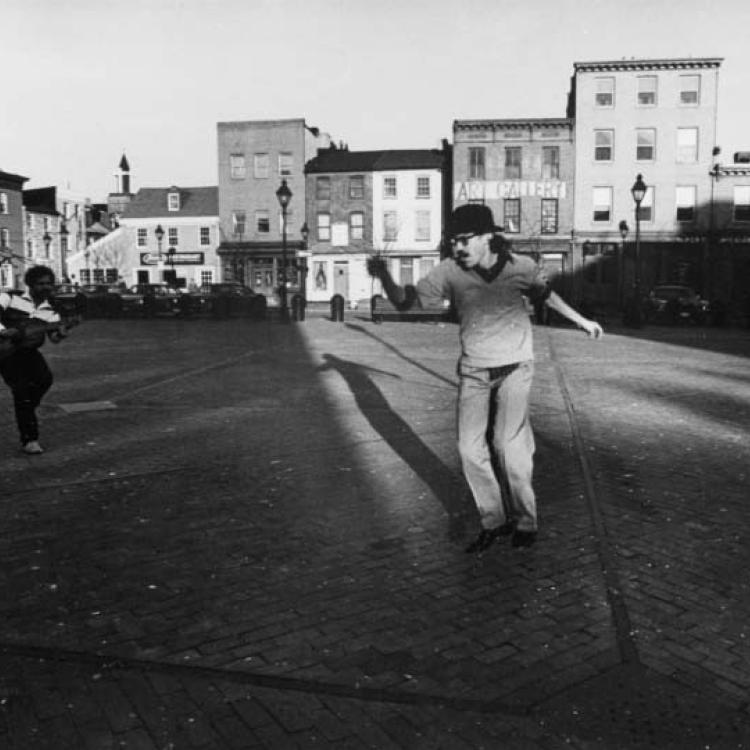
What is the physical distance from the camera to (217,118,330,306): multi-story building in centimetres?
5675

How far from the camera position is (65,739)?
110 inches

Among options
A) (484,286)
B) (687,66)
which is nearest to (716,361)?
(484,286)

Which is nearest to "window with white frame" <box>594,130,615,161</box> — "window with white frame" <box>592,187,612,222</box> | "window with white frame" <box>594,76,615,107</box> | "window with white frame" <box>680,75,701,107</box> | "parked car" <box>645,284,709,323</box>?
"window with white frame" <box>594,76,615,107</box>

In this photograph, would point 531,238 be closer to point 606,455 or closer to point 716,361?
point 716,361

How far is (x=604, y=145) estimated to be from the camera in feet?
162

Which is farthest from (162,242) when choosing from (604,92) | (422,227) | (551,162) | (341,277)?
(604,92)

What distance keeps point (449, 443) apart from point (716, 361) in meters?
10.3

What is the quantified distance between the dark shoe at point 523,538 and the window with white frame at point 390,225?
51020mm

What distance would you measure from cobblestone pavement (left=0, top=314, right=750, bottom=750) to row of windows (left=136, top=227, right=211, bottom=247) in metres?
54.4

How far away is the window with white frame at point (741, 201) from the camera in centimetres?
4828

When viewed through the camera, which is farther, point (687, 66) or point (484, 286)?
point (687, 66)

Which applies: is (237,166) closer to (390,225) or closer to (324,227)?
(324,227)

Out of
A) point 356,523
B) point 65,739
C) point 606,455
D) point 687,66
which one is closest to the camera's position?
point 65,739

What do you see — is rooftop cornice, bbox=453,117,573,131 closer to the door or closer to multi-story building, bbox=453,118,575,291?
multi-story building, bbox=453,118,575,291
